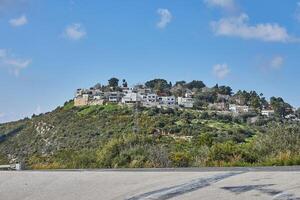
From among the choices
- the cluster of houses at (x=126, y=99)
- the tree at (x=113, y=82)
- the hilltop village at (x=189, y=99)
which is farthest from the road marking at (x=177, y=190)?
the tree at (x=113, y=82)

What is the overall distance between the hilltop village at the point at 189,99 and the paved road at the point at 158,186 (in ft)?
266

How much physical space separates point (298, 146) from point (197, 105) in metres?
89.6

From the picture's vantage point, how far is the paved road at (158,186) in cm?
1064

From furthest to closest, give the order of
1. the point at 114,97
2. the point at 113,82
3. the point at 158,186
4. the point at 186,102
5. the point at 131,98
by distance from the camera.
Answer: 1. the point at 113,82
2. the point at 114,97
3. the point at 131,98
4. the point at 186,102
5. the point at 158,186

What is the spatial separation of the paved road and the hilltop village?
8103 cm

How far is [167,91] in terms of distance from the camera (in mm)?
140875

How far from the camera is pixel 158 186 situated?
1216cm

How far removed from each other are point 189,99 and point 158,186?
347 ft

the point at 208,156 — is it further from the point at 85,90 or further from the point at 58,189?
the point at 85,90

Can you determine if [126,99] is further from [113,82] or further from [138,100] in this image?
[113,82]

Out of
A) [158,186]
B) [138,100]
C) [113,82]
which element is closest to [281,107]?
[138,100]

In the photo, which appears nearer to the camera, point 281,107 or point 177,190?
point 177,190

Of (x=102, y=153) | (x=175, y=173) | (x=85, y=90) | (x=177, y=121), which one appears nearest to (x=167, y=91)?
(x=85, y=90)

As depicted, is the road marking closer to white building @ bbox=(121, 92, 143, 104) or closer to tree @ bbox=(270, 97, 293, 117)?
tree @ bbox=(270, 97, 293, 117)
